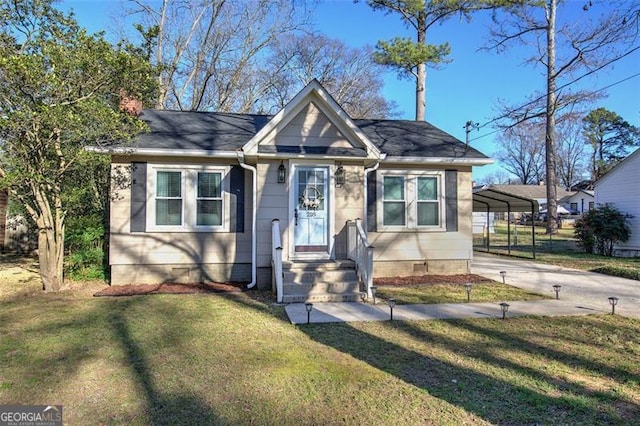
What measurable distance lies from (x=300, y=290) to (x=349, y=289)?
37.9 inches

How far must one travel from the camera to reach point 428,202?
32.7ft

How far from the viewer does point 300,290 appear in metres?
7.45

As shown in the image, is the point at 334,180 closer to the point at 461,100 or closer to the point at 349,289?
the point at 349,289

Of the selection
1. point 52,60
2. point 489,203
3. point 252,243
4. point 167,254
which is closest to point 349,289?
point 252,243

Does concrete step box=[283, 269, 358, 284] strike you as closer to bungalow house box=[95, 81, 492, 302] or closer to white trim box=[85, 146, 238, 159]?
bungalow house box=[95, 81, 492, 302]

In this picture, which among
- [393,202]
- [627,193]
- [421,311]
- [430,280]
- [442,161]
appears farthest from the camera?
[627,193]

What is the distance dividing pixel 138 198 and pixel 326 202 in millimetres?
4176

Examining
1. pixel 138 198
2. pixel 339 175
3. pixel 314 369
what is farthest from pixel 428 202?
pixel 138 198

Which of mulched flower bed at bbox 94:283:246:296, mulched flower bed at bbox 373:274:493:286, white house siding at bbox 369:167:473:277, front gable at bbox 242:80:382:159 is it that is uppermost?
front gable at bbox 242:80:382:159

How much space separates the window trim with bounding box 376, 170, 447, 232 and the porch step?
77.4 inches

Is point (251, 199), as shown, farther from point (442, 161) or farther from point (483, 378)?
point (483, 378)

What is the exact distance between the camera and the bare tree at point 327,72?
25859mm

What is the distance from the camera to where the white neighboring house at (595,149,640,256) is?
51.2 feet

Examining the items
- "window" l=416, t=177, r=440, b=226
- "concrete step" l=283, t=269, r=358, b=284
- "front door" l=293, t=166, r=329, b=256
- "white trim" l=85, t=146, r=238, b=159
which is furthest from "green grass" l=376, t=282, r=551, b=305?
"white trim" l=85, t=146, r=238, b=159
